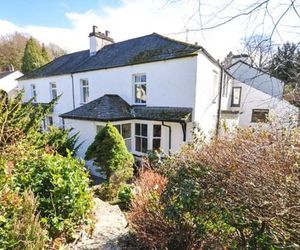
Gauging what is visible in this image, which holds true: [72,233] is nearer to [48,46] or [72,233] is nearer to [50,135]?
[50,135]

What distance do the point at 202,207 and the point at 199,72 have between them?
820cm

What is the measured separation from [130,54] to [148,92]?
10.2 ft

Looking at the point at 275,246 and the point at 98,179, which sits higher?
the point at 275,246

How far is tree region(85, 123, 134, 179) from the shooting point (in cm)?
852

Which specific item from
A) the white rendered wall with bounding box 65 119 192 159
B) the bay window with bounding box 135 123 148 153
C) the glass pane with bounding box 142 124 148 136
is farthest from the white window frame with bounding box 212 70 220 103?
the bay window with bounding box 135 123 148 153

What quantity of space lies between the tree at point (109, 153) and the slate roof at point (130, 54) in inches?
192

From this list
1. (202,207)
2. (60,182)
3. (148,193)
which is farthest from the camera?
(148,193)

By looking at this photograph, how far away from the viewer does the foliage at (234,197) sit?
2.72 metres

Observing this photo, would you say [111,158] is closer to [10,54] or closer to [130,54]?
[130,54]

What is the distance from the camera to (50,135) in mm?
7918

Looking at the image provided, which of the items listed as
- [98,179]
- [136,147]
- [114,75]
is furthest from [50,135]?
[114,75]

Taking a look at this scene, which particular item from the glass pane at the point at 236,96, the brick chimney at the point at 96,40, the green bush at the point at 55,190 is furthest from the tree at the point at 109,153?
the glass pane at the point at 236,96

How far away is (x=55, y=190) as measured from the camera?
373 centimetres

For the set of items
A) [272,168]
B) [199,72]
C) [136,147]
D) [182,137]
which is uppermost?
[199,72]
